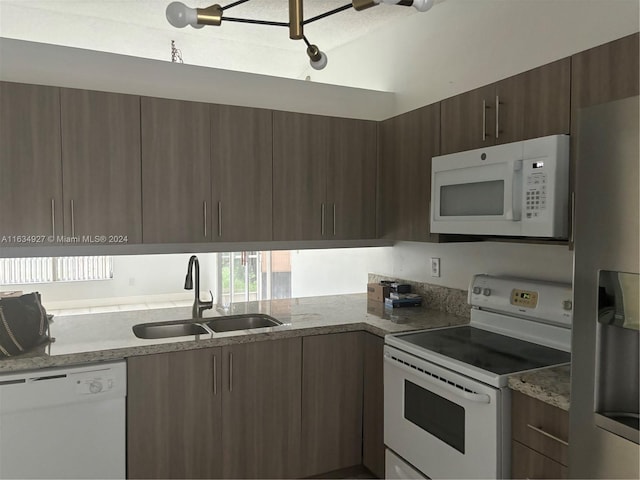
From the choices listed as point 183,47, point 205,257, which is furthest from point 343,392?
point 205,257

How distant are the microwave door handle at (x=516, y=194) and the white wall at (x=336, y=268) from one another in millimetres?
1443

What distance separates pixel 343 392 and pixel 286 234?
3.10ft

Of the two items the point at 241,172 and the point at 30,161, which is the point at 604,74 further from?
the point at 30,161

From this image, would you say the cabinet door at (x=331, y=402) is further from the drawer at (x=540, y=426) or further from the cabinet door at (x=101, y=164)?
the cabinet door at (x=101, y=164)

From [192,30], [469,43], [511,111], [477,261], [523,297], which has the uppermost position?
[192,30]

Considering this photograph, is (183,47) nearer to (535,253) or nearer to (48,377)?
(48,377)

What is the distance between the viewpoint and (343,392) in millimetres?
2584

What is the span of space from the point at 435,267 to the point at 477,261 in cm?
33

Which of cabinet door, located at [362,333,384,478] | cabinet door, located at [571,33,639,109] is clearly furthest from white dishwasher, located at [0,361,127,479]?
cabinet door, located at [571,33,639,109]

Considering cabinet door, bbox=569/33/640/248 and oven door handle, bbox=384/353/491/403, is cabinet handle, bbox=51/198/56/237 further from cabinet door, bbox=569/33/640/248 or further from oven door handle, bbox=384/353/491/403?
cabinet door, bbox=569/33/640/248

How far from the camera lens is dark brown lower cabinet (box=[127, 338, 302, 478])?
7.13ft

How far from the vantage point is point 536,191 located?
1839 millimetres

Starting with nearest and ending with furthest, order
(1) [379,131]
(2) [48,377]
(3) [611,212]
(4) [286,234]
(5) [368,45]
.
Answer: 1. (3) [611,212]
2. (2) [48,377]
3. (4) [286,234]
4. (1) [379,131]
5. (5) [368,45]

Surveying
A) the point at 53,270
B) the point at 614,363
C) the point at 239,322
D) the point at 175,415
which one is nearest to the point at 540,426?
the point at 614,363
